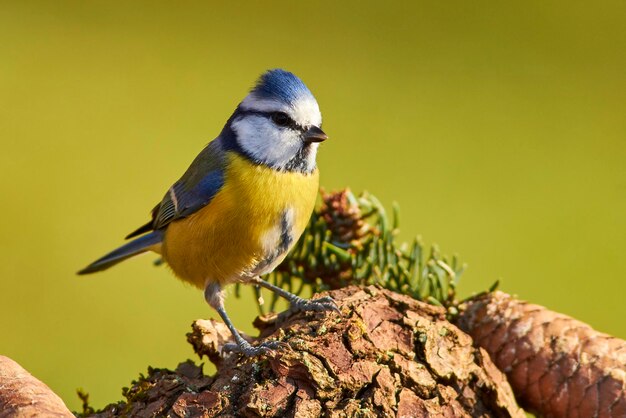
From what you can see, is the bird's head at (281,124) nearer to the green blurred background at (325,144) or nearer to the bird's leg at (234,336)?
the bird's leg at (234,336)

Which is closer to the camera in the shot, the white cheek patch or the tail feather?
the white cheek patch

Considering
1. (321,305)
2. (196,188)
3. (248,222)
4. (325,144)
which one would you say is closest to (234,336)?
(321,305)

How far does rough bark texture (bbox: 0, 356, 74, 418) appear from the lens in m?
0.76

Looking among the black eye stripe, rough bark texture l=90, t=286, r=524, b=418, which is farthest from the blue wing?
rough bark texture l=90, t=286, r=524, b=418

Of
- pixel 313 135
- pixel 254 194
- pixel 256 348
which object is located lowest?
pixel 256 348

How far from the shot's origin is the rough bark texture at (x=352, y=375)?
32.5 inches

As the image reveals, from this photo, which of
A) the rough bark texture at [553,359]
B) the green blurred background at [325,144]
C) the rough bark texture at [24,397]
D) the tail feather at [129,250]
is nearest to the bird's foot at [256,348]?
the rough bark texture at [24,397]

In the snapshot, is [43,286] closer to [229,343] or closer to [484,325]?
[229,343]

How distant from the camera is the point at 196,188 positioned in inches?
54.7

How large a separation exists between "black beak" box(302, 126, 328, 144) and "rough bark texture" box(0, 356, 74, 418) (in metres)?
0.66

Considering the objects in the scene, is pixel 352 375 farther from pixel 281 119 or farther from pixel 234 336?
pixel 281 119

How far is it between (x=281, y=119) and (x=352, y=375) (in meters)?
0.60

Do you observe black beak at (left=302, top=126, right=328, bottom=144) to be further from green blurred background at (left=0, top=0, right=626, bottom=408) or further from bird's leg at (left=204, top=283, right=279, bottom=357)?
green blurred background at (left=0, top=0, right=626, bottom=408)

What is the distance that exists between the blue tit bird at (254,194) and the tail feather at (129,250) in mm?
168
